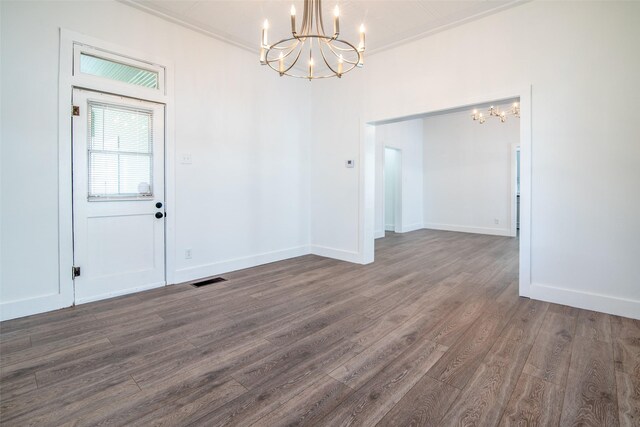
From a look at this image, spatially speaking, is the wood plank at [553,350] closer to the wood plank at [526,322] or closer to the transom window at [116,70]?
the wood plank at [526,322]

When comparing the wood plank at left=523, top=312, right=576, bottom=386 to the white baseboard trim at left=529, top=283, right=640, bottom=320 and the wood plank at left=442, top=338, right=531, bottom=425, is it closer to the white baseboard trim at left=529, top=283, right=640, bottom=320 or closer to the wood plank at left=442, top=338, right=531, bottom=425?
the wood plank at left=442, top=338, right=531, bottom=425

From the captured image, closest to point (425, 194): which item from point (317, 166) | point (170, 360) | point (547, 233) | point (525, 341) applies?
point (317, 166)

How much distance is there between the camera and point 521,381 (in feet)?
6.00

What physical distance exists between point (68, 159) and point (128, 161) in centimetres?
52

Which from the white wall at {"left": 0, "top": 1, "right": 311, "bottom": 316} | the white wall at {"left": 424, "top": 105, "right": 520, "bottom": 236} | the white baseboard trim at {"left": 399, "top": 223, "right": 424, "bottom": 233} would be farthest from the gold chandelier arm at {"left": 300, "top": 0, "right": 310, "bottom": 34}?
the white baseboard trim at {"left": 399, "top": 223, "right": 424, "bottom": 233}

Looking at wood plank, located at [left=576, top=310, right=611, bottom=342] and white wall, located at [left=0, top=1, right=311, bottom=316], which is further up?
white wall, located at [left=0, top=1, right=311, bottom=316]

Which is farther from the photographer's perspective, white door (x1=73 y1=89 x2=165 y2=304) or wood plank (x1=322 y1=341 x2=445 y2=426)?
white door (x1=73 y1=89 x2=165 y2=304)

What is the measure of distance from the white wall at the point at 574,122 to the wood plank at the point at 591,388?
36.7 inches

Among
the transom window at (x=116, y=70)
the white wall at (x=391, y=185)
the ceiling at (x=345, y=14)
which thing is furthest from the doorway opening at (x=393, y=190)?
the transom window at (x=116, y=70)

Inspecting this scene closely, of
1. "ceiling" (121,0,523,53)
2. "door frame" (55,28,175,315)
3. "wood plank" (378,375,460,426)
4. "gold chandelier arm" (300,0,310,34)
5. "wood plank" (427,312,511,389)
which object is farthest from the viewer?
"ceiling" (121,0,523,53)

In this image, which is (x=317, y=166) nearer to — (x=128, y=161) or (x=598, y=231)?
(x=128, y=161)

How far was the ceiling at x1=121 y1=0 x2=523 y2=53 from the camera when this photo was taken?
3264 mm

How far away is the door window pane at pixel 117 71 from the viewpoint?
306 centimetres

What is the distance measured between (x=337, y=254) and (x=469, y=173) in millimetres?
4991
